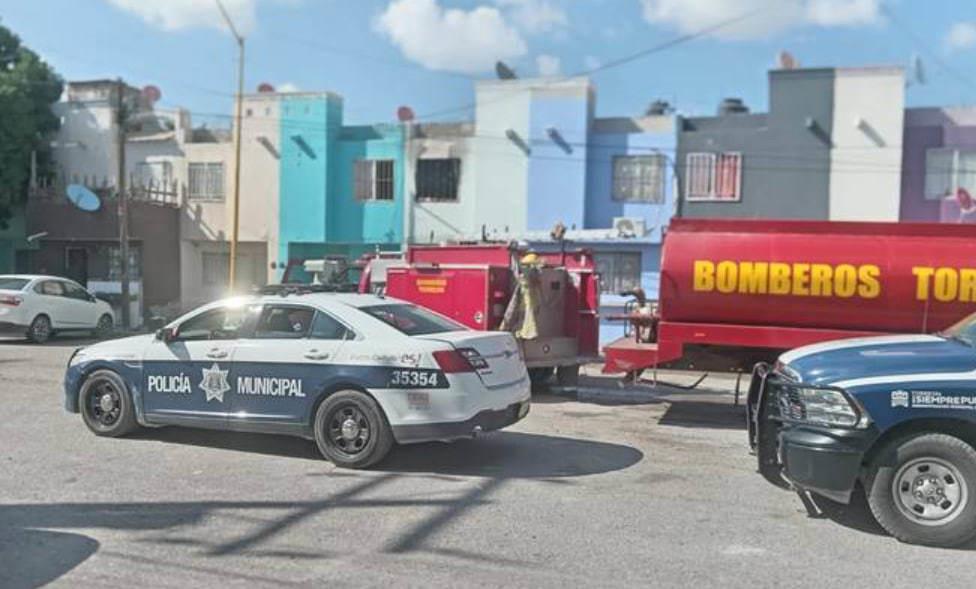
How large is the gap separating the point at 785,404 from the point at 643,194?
19529 millimetres

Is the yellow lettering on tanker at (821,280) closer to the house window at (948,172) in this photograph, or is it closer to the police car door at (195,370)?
the police car door at (195,370)

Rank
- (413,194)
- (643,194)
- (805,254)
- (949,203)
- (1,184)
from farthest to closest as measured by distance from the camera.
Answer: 1. (1,184)
2. (413,194)
3. (643,194)
4. (949,203)
5. (805,254)

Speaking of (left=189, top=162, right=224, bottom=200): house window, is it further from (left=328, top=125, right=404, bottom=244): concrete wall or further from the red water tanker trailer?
the red water tanker trailer

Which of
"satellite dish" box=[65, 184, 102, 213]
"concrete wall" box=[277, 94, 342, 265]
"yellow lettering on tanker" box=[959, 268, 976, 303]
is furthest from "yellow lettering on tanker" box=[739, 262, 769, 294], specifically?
"satellite dish" box=[65, 184, 102, 213]

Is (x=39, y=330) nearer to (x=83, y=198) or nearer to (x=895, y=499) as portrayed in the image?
(x=83, y=198)

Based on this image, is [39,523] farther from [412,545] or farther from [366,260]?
[366,260]

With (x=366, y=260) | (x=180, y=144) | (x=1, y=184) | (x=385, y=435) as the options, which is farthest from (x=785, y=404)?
(x=1, y=184)

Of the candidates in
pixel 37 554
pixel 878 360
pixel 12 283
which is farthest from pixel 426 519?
pixel 12 283

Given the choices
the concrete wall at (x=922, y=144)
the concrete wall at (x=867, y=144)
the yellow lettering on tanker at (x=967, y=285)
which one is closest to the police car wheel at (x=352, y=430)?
the yellow lettering on tanker at (x=967, y=285)

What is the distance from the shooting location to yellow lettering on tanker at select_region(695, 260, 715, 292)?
10.5m

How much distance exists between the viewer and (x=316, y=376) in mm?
7926

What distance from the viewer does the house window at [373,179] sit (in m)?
28.3

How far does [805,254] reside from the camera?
400 inches

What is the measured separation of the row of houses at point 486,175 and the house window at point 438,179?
0.04 metres
